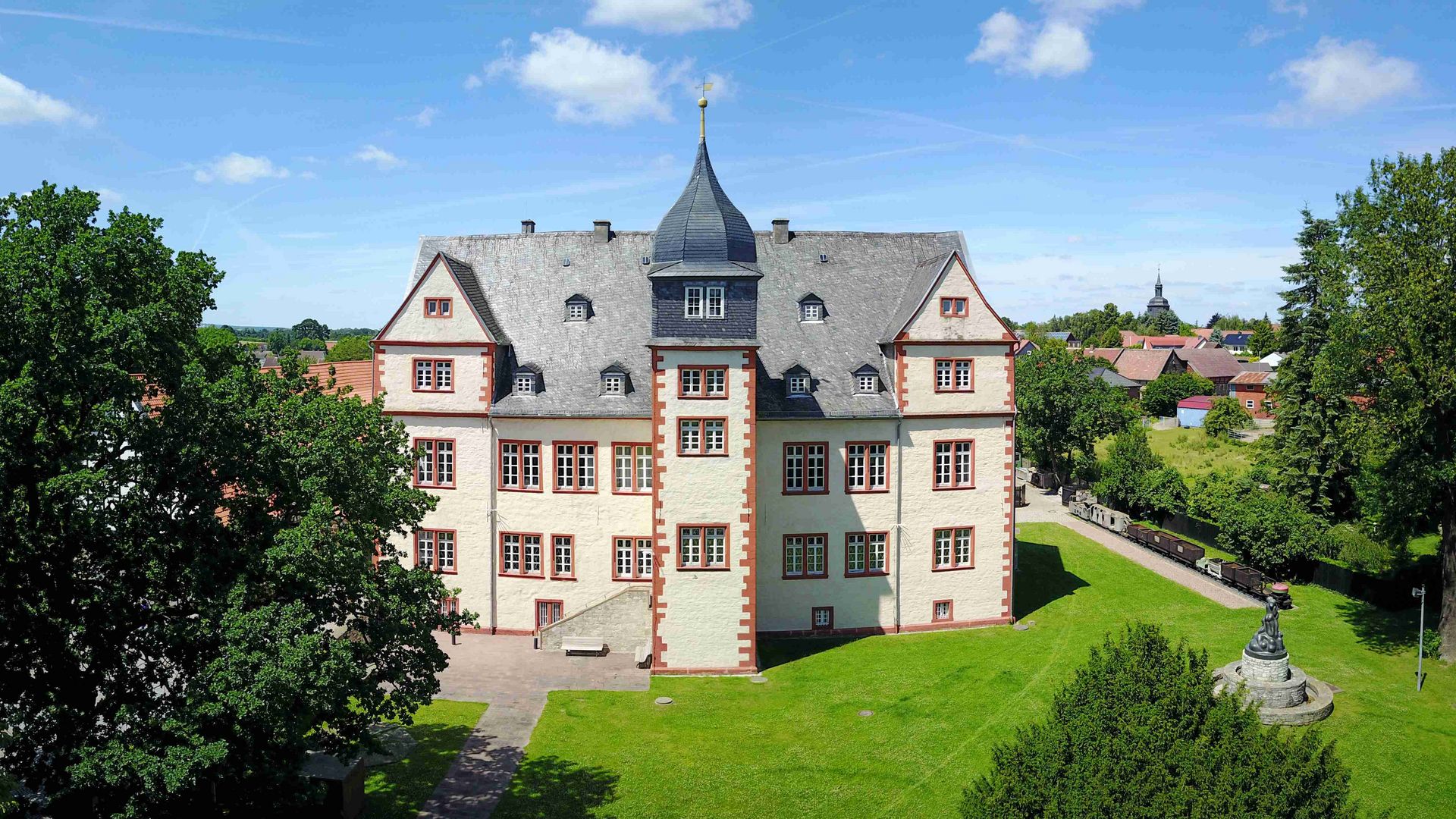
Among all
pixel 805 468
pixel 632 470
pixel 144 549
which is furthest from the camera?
pixel 632 470

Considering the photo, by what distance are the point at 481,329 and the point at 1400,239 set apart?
3396 cm

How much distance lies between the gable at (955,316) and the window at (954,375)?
0.96 meters

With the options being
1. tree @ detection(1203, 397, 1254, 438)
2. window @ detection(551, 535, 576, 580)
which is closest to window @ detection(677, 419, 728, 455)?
window @ detection(551, 535, 576, 580)

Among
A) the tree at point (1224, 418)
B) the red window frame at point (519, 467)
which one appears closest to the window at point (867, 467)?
the red window frame at point (519, 467)

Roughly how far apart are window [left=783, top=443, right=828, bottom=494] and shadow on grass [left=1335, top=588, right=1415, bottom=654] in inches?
848

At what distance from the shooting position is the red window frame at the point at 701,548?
1405 inches

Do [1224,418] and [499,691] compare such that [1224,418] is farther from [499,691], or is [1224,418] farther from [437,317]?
[499,691]

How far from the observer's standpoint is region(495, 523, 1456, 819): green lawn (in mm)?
25984

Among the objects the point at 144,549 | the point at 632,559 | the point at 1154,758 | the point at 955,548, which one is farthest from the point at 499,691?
the point at 1154,758

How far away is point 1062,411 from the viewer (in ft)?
234

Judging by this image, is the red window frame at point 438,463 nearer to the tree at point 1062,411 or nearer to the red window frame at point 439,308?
the red window frame at point 439,308

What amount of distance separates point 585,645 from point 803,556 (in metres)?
9.17

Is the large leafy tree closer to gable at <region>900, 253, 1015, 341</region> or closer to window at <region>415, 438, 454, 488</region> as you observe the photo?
window at <region>415, 438, 454, 488</region>

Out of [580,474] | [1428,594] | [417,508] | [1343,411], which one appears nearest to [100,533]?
[417,508]
